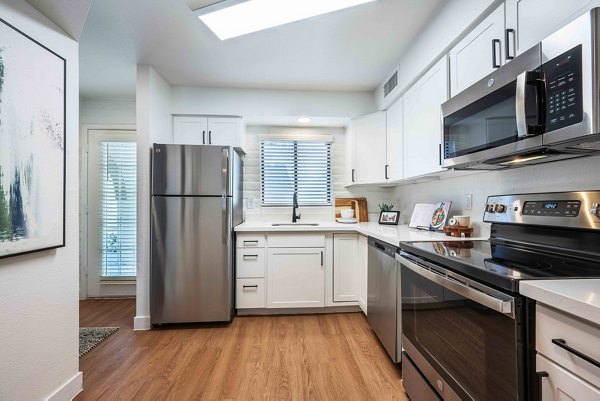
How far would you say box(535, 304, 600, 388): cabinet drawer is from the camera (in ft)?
2.10

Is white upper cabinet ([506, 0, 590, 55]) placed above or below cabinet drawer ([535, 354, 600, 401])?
above

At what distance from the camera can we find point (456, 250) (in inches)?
53.2

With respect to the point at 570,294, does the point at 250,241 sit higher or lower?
lower

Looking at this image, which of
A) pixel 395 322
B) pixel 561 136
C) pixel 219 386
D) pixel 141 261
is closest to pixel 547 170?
pixel 561 136

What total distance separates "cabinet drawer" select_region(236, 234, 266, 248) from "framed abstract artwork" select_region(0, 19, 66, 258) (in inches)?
56.7

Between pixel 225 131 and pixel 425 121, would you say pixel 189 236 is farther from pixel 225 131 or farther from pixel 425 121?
pixel 425 121

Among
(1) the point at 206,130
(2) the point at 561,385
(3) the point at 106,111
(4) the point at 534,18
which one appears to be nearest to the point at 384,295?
(2) the point at 561,385

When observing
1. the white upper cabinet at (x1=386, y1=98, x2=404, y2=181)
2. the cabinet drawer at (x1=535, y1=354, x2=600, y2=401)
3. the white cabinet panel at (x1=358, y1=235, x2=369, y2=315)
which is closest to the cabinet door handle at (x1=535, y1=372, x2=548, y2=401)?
the cabinet drawer at (x1=535, y1=354, x2=600, y2=401)

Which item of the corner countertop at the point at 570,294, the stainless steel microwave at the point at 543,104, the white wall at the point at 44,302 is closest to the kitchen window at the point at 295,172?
the white wall at the point at 44,302

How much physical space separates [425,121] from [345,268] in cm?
160

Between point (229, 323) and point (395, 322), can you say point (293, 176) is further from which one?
point (395, 322)

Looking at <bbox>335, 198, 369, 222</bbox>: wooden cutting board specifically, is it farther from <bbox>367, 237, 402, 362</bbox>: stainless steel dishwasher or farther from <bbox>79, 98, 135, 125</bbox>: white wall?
<bbox>79, 98, 135, 125</bbox>: white wall

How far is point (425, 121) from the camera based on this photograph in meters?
2.08

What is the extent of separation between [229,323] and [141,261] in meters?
1.01
